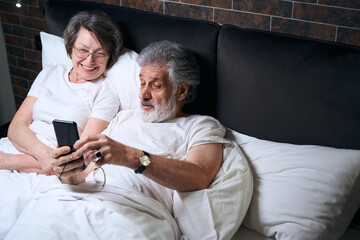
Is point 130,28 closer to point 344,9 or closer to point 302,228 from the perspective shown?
point 344,9

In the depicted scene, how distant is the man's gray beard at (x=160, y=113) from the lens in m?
1.76

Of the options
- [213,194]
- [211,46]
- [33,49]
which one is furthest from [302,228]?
[33,49]

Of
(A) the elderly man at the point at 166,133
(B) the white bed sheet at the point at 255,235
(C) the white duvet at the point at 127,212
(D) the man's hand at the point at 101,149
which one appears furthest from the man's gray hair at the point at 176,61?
(B) the white bed sheet at the point at 255,235

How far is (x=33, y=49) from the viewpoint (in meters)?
3.13

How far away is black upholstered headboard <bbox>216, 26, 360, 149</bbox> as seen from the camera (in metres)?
1.49

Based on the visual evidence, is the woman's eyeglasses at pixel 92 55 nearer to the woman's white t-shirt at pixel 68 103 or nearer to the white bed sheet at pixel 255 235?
the woman's white t-shirt at pixel 68 103

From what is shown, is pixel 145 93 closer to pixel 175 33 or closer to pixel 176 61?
pixel 176 61

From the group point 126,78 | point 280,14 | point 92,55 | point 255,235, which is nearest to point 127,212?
point 255,235

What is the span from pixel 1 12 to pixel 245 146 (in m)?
2.45

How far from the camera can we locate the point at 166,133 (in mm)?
1729

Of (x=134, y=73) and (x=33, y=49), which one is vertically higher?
(x=134, y=73)

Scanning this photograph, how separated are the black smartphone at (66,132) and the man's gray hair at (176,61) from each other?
540mm

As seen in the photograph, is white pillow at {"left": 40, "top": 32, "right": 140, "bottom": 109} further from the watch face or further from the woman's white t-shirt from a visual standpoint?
the watch face

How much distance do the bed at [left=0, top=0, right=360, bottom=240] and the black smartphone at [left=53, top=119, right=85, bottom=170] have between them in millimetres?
193
